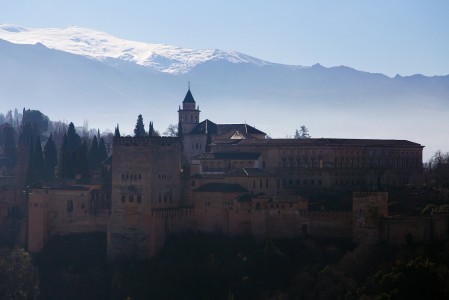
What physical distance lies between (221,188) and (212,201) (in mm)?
1208

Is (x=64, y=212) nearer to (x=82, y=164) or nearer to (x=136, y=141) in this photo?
(x=136, y=141)

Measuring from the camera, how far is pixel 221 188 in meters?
78.9

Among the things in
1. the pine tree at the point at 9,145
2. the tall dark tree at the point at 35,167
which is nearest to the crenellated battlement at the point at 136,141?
the tall dark tree at the point at 35,167

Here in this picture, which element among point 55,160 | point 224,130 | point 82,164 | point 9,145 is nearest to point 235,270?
point 82,164

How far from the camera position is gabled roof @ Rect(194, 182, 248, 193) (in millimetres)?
78463

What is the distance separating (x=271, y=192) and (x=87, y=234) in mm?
14674

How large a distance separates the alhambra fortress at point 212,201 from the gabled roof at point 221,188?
9cm

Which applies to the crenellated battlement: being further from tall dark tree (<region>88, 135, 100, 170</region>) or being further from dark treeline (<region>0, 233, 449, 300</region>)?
tall dark tree (<region>88, 135, 100, 170</region>)

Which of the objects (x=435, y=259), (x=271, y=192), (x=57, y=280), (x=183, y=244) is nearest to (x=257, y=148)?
(x=271, y=192)

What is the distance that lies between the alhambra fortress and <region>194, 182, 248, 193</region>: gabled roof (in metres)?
0.09

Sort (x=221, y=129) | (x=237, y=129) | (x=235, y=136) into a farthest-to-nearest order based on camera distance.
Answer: (x=221, y=129) → (x=237, y=129) → (x=235, y=136)

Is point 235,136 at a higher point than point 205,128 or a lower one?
lower

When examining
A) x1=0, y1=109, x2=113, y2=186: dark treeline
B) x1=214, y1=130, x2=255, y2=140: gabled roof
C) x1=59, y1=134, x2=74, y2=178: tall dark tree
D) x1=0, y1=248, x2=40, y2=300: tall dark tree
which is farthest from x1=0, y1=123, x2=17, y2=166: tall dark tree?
x1=0, y1=248, x2=40, y2=300: tall dark tree

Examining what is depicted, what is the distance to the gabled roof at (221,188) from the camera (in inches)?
3089
